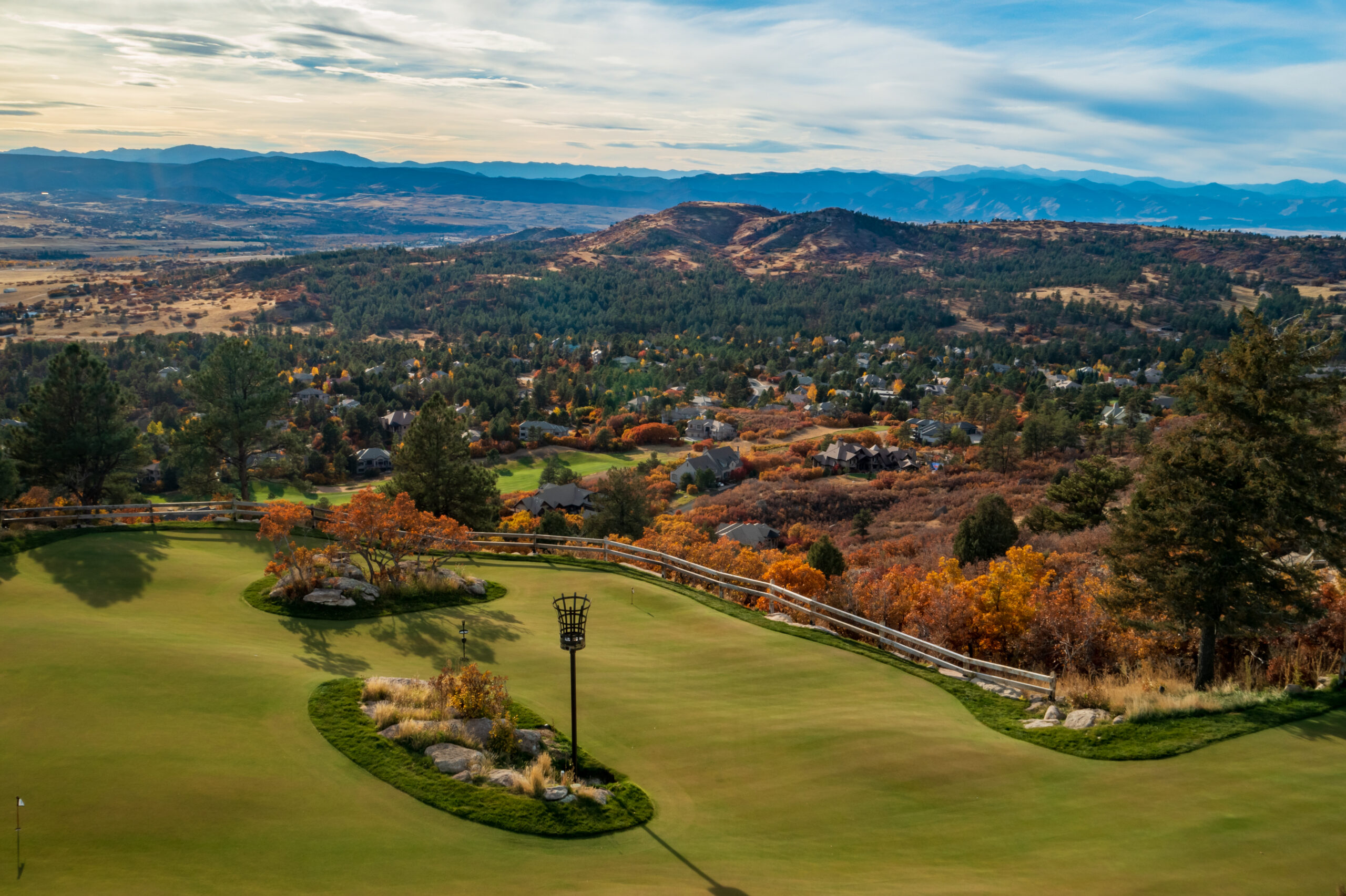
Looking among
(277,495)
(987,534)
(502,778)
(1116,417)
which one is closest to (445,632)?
(502,778)

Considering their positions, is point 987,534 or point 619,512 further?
point 619,512

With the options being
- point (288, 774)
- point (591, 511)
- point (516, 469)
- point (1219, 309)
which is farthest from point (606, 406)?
point (1219, 309)

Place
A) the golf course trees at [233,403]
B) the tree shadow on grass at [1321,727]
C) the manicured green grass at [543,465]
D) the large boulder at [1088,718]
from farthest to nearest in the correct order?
1. the manicured green grass at [543,465]
2. the golf course trees at [233,403]
3. the large boulder at [1088,718]
4. the tree shadow on grass at [1321,727]

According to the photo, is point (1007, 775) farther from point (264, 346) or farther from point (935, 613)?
point (264, 346)

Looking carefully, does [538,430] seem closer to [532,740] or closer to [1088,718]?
[532,740]

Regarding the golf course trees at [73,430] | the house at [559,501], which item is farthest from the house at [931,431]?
the golf course trees at [73,430]

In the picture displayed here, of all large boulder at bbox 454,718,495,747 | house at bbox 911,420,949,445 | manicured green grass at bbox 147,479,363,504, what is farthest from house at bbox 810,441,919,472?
large boulder at bbox 454,718,495,747

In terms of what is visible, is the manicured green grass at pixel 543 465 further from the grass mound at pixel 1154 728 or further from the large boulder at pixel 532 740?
the grass mound at pixel 1154 728
